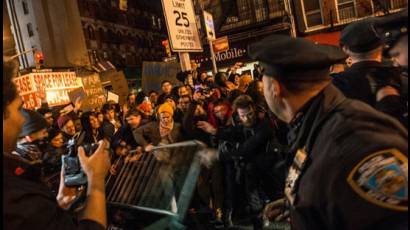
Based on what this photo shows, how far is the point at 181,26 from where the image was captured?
26.7 feet

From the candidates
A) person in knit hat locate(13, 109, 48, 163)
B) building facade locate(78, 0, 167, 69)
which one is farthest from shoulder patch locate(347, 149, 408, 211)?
building facade locate(78, 0, 167, 69)

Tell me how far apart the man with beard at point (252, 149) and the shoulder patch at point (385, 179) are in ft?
12.9

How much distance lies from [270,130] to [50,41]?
35809mm

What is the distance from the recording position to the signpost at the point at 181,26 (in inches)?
306

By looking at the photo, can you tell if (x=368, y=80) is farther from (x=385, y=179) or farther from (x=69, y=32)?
(x=69, y=32)

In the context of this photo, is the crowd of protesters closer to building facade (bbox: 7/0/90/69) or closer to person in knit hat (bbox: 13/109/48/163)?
person in knit hat (bbox: 13/109/48/163)

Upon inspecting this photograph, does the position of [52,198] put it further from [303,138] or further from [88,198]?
[303,138]

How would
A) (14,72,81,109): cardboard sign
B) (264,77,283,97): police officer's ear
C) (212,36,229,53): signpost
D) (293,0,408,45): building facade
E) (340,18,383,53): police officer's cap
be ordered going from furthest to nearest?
(293,0,408,45): building facade → (14,72,81,109): cardboard sign → (212,36,229,53): signpost → (340,18,383,53): police officer's cap → (264,77,283,97): police officer's ear

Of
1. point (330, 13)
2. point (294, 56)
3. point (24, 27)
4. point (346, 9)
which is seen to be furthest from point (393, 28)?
point (24, 27)

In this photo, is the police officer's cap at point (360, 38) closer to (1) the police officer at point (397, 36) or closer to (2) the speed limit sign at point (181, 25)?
(1) the police officer at point (397, 36)

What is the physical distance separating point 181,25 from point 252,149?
3719mm

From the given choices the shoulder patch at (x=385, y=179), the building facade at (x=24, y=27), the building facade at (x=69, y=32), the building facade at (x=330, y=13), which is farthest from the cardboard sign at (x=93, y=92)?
the building facade at (x=24, y=27)

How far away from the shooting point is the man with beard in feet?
17.5

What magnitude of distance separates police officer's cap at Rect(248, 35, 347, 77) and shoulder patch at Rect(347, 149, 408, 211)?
0.48 metres
